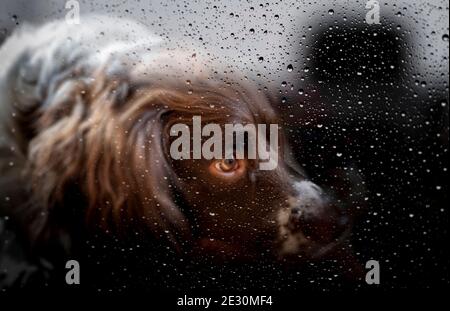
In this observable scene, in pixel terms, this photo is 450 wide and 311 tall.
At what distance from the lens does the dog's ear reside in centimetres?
95

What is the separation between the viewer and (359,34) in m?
0.95

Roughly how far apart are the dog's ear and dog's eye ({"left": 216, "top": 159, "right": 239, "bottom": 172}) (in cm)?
11

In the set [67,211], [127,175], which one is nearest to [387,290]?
[127,175]

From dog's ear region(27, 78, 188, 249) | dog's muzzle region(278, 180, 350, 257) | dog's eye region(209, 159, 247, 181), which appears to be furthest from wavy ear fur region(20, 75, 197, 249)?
dog's muzzle region(278, 180, 350, 257)

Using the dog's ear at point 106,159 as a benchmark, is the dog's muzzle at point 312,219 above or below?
below

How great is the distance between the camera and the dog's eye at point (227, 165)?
96 cm

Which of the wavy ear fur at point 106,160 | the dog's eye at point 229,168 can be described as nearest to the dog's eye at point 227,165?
the dog's eye at point 229,168

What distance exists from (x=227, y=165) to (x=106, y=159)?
280 millimetres

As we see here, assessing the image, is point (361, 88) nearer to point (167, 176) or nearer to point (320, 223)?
point (320, 223)

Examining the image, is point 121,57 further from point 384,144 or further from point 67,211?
point 384,144

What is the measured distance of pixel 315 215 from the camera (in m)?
0.96

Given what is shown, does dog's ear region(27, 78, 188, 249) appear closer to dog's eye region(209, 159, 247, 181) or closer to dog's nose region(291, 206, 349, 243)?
dog's eye region(209, 159, 247, 181)

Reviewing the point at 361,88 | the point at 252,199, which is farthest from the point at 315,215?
the point at 361,88

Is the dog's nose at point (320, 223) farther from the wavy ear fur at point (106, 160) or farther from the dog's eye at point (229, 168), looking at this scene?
the wavy ear fur at point (106, 160)
